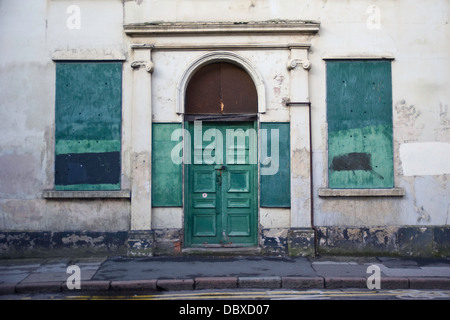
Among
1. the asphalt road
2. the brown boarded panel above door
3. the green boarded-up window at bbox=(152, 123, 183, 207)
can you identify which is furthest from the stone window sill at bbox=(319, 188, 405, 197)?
the green boarded-up window at bbox=(152, 123, 183, 207)

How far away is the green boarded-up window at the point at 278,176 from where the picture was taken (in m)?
8.91

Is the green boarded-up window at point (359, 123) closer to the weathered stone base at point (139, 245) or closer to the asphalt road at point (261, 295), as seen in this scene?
the asphalt road at point (261, 295)

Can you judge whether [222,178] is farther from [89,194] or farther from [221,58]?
[89,194]

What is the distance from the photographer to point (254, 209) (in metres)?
9.13

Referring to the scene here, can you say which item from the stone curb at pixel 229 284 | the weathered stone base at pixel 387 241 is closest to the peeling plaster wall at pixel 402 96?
the weathered stone base at pixel 387 241

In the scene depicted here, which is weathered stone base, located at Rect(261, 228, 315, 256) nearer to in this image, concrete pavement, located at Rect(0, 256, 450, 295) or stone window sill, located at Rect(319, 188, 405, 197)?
concrete pavement, located at Rect(0, 256, 450, 295)

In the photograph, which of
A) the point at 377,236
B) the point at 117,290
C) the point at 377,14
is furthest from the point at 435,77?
the point at 117,290

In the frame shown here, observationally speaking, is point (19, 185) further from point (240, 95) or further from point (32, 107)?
point (240, 95)

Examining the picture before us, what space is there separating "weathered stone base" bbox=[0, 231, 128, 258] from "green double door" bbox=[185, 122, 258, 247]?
1.53 metres

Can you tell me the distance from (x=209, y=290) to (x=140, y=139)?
3495 millimetres

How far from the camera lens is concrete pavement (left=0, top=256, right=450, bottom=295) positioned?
6938 mm

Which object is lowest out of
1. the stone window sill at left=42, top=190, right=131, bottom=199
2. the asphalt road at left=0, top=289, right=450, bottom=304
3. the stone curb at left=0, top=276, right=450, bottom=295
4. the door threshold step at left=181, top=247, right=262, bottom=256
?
the asphalt road at left=0, top=289, right=450, bottom=304

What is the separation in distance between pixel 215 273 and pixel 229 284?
1.40 feet
